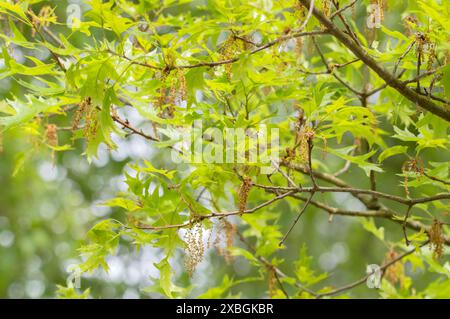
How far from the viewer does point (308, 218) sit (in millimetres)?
7598

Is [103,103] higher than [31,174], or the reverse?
[31,174]

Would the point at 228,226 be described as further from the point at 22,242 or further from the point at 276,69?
the point at 22,242

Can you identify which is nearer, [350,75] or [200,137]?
[200,137]

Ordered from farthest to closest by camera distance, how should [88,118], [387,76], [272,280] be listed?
[272,280] < [387,76] < [88,118]

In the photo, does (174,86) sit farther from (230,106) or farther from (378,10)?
(378,10)

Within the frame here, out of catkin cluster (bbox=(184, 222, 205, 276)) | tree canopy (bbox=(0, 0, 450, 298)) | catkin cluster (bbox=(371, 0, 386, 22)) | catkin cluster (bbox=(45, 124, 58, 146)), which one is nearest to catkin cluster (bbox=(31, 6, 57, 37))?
tree canopy (bbox=(0, 0, 450, 298))

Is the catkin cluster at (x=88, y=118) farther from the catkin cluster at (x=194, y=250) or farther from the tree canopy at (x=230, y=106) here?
the catkin cluster at (x=194, y=250)

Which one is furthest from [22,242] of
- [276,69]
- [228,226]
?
[276,69]

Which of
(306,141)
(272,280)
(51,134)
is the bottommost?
(272,280)

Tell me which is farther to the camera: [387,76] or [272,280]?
[272,280]

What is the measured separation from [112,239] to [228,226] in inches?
26.1

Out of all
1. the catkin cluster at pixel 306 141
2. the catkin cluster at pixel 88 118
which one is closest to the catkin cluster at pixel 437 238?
the catkin cluster at pixel 306 141

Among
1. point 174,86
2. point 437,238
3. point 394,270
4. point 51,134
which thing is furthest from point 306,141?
point 394,270

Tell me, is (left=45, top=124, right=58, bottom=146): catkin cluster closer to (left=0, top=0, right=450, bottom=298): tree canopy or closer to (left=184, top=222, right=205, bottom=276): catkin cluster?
(left=0, top=0, right=450, bottom=298): tree canopy
